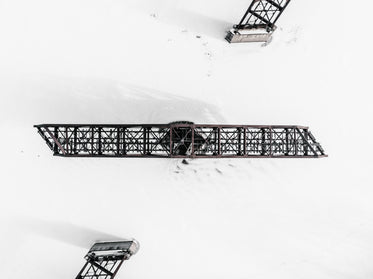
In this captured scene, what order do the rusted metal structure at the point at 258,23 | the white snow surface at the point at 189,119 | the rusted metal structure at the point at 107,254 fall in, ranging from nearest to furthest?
the rusted metal structure at the point at 107,254 < the rusted metal structure at the point at 258,23 < the white snow surface at the point at 189,119

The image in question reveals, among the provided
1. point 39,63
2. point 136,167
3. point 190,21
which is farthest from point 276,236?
point 39,63

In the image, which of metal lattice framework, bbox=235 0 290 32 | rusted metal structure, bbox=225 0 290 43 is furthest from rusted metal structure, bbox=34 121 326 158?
metal lattice framework, bbox=235 0 290 32

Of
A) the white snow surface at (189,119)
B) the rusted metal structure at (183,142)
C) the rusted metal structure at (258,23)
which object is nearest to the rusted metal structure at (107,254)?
the white snow surface at (189,119)

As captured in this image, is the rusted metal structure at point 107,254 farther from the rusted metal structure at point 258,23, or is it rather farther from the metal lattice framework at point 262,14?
the metal lattice framework at point 262,14

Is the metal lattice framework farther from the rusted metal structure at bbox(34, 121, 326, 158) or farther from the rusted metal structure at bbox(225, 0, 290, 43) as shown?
the rusted metal structure at bbox(34, 121, 326, 158)

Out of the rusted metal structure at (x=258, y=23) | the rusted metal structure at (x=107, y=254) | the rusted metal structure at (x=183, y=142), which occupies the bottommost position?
the rusted metal structure at (x=107, y=254)

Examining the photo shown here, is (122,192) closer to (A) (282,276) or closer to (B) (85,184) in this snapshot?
(B) (85,184)

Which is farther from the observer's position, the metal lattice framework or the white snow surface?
the white snow surface
